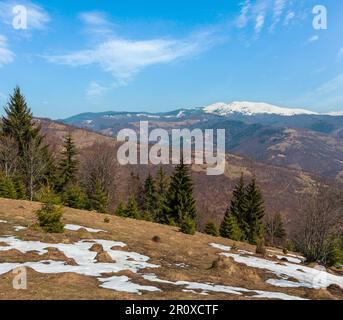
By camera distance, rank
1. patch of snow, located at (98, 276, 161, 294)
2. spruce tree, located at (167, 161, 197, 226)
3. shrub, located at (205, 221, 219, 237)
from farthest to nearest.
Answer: spruce tree, located at (167, 161, 197, 226) < shrub, located at (205, 221, 219, 237) < patch of snow, located at (98, 276, 161, 294)

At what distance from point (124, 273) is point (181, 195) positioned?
3944 centimetres

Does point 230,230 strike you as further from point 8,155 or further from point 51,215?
point 51,215

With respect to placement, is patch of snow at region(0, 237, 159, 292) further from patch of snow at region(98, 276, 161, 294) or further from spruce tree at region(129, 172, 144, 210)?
spruce tree at region(129, 172, 144, 210)

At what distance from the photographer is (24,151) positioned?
50.8 metres

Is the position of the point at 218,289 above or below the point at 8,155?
below

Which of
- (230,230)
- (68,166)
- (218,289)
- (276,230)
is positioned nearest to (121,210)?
(68,166)

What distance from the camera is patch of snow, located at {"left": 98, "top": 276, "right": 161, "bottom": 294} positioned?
13065mm

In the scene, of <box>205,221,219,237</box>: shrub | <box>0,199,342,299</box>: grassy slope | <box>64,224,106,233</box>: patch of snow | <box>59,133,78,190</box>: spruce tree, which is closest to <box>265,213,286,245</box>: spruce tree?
<box>205,221,219,237</box>: shrub

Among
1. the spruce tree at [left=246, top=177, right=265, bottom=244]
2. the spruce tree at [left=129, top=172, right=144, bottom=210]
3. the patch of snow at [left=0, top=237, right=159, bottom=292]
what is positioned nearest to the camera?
the patch of snow at [left=0, top=237, right=159, bottom=292]

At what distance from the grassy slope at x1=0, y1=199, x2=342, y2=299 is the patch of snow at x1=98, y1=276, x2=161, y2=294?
36 centimetres

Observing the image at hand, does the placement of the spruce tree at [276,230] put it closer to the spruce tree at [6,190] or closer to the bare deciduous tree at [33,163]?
the bare deciduous tree at [33,163]

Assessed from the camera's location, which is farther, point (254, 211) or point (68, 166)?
point (254, 211)

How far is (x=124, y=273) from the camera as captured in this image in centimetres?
1577
